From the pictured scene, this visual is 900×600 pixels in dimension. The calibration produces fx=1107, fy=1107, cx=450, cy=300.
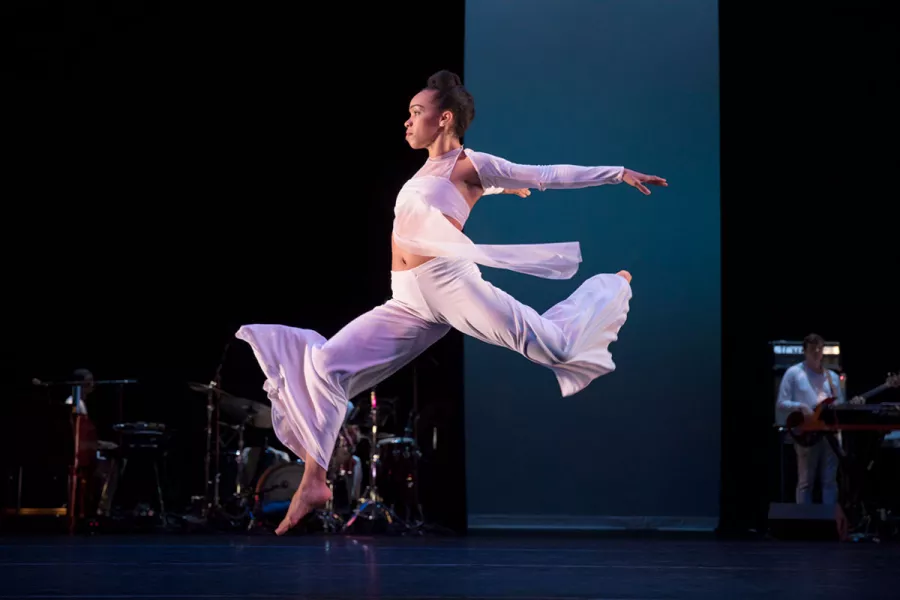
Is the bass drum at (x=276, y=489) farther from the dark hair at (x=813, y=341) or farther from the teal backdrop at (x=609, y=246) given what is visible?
the dark hair at (x=813, y=341)

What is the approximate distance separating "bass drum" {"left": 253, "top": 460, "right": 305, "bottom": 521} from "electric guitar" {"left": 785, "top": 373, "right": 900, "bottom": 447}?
3.14 m

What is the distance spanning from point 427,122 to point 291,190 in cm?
463

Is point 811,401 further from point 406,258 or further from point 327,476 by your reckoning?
point 406,258

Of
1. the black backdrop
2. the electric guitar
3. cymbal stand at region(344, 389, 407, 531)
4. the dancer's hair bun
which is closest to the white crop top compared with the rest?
the dancer's hair bun

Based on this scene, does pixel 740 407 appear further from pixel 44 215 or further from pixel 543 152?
pixel 44 215

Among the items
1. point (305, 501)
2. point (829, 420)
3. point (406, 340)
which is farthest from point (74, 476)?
point (829, 420)

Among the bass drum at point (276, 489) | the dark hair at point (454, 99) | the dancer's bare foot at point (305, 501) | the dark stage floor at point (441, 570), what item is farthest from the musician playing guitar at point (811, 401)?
the dancer's bare foot at point (305, 501)

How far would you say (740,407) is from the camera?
7.81 meters

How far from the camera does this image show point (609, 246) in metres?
7.53

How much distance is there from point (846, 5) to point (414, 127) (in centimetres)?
530

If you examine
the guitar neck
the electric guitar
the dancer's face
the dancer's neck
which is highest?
the dancer's face

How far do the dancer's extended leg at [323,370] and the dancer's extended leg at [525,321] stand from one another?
0.12 metres

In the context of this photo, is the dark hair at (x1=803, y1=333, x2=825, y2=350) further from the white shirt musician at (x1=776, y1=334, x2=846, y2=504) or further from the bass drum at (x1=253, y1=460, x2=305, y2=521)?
the bass drum at (x1=253, y1=460, x2=305, y2=521)

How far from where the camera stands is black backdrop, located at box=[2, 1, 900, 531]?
7.89m
